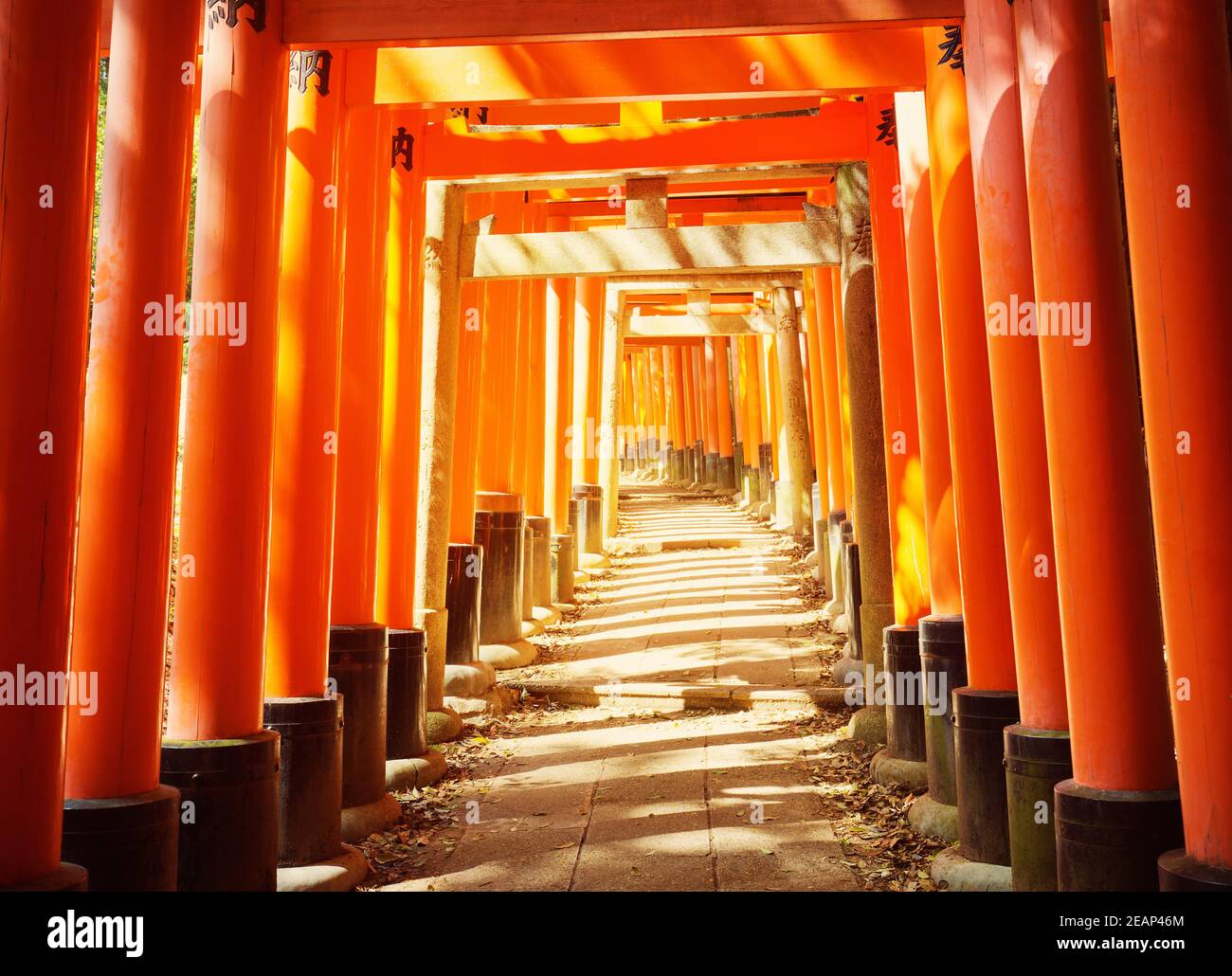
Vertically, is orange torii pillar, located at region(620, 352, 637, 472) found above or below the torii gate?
above

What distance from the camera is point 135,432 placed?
3.53 meters

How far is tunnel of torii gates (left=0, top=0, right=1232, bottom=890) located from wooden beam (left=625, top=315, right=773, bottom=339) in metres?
10.2

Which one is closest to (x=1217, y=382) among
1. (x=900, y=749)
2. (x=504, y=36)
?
(x=504, y=36)

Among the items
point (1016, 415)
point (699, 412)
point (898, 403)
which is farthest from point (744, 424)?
point (1016, 415)

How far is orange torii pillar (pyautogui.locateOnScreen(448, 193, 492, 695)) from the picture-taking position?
8422 mm

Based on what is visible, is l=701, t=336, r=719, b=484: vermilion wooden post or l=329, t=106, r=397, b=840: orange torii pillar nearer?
l=329, t=106, r=397, b=840: orange torii pillar

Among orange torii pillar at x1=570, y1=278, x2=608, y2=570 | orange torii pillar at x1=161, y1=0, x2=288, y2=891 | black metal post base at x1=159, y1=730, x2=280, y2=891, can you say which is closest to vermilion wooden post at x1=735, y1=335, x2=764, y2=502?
orange torii pillar at x1=570, y1=278, x2=608, y2=570

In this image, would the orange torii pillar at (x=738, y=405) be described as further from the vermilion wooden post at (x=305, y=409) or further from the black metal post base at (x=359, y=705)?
the vermilion wooden post at (x=305, y=409)

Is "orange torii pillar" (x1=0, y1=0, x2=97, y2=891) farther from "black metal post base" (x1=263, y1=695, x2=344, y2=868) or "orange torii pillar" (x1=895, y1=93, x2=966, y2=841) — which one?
"orange torii pillar" (x1=895, y1=93, x2=966, y2=841)

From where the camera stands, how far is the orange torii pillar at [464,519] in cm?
842

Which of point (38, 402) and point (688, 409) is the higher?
point (688, 409)

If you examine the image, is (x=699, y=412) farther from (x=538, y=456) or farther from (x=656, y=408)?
(x=538, y=456)

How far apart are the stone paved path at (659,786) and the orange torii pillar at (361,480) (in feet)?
2.25

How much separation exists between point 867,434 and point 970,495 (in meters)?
2.47
